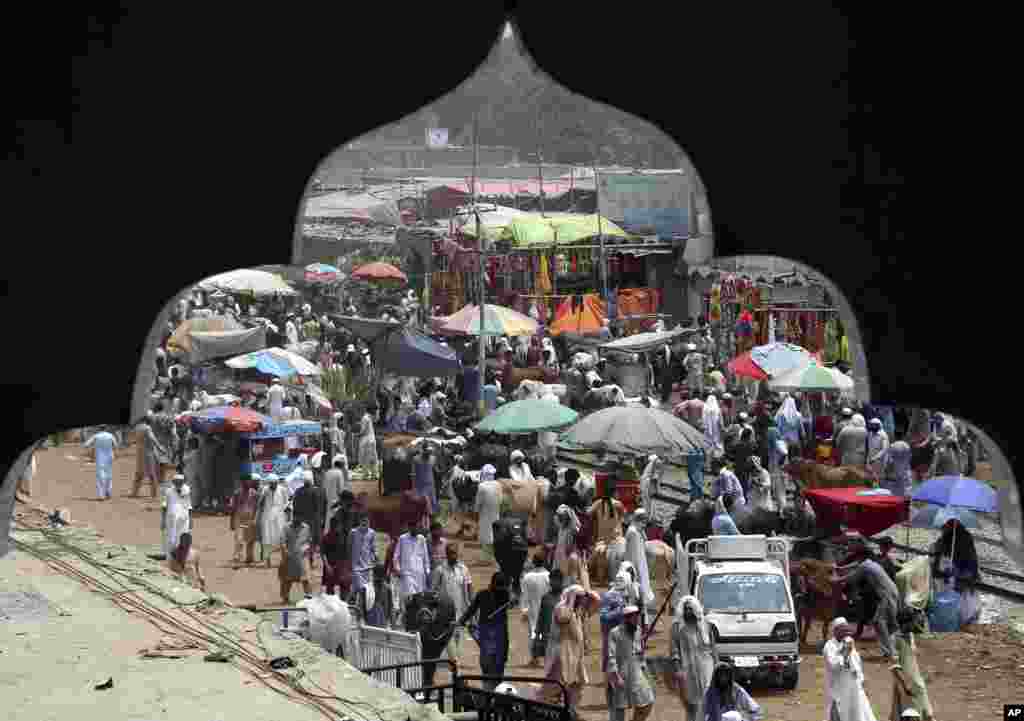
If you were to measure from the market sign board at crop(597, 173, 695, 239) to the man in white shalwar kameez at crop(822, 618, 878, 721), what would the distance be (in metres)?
19.5

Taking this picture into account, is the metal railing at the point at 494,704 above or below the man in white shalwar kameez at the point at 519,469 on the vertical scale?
above

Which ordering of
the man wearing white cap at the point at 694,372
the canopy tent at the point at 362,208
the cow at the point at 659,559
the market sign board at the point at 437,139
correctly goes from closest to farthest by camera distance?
the cow at the point at 659,559 → the man wearing white cap at the point at 694,372 → the canopy tent at the point at 362,208 → the market sign board at the point at 437,139

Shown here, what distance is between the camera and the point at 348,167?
5391 cm

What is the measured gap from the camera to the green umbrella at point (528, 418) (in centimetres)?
1741

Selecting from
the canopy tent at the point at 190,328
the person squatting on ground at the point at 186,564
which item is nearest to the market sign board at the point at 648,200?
the canopy tent at the point at 190,328

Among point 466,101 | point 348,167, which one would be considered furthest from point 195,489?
point 466,101

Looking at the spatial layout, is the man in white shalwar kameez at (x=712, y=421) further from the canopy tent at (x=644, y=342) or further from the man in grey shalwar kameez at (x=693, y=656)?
the man in grey shalwar kameez at (x=693, y=656)

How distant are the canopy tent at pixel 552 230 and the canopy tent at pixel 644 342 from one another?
3496 millimetres

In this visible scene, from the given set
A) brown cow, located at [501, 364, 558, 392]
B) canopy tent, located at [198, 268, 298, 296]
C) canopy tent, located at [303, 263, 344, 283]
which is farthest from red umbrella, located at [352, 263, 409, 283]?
brown cow, located at [501, 364, 558, 392]

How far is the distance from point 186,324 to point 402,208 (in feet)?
53.7

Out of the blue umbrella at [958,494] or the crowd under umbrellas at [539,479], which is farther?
the blue umbrella at [958,494]

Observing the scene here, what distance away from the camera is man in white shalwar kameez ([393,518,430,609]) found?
12.3 m

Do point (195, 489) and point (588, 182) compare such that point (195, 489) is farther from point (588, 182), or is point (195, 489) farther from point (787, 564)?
point (588, 182)

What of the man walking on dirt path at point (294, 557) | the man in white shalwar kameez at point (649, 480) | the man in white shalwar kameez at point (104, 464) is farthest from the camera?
the man in white shalwar kameez at point (104, 464)
